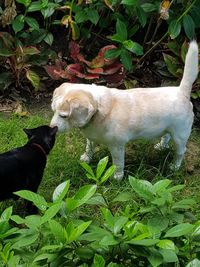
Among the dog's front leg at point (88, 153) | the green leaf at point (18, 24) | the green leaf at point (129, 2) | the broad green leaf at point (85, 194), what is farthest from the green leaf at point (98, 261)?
the green leaf at point (18, 24)

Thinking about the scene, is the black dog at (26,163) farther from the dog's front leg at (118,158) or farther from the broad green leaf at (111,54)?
the broad green leaf at (111,54)

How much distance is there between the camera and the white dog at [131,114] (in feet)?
12.3

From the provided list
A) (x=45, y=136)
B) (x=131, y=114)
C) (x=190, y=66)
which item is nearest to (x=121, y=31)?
(x=190, y=66)

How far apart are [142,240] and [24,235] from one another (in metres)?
0.46

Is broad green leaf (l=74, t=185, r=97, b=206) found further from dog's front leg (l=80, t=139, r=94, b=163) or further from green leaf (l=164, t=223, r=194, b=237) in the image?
dog's front leg (l=80, t=139, r=94, b=163)

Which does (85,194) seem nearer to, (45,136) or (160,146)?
(45,136)

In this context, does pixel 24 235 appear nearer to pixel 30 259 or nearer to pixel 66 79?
pixel 30 259

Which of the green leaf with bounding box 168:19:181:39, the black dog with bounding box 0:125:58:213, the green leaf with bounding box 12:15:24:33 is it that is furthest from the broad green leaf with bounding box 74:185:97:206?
the green leaf with bounding box 12:15:24:33

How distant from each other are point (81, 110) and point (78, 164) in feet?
2.75

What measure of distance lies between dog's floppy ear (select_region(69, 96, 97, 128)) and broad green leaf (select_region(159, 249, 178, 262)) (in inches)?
68.5

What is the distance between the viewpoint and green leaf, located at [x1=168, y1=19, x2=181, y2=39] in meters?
4.66

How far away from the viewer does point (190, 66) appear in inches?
154

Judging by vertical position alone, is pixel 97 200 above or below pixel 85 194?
below

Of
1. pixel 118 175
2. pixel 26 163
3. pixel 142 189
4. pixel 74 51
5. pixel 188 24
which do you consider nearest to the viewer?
pixel 142 189
